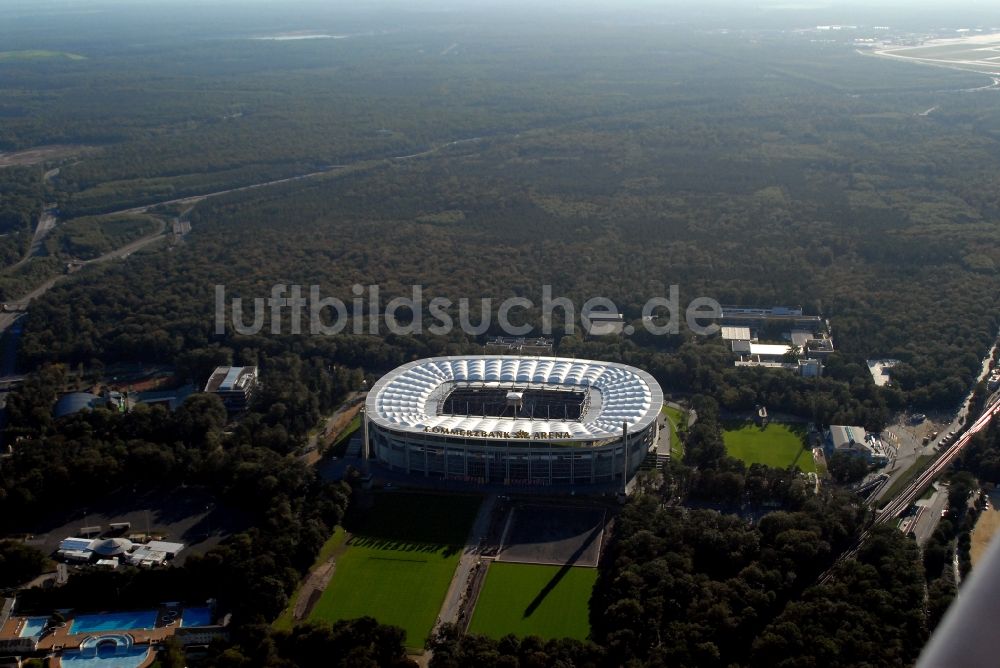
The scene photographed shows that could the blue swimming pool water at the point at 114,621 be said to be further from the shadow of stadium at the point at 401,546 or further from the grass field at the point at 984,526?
the grass field at the point at 984,526

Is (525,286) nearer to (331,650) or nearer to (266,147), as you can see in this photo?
(331,650)

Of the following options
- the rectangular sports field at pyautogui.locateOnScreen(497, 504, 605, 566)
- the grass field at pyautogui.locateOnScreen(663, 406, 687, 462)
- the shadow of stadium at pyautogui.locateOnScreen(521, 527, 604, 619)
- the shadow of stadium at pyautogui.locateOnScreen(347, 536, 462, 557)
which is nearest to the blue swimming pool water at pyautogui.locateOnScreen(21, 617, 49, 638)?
the shadow of stadium at pyautogui.locateOnScreen(347, 536, 462, 557)

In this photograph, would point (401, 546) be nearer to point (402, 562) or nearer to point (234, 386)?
point (402, 562)

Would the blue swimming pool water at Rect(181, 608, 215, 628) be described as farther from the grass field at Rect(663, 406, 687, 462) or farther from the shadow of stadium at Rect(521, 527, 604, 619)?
the grass field at Rect(663, 406, 687, 462)

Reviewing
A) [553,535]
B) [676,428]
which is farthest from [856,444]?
[553,535]

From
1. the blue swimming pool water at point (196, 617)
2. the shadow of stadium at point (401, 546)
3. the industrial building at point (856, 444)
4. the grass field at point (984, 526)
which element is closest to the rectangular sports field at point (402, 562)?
the shadow of stadium at point (401, 546)
